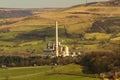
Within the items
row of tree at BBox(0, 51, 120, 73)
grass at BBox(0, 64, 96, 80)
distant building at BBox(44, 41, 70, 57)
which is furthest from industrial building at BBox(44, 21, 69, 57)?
grass at BBox(0, 64, 96, 80)

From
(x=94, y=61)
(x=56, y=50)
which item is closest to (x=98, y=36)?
(x=56, y=50)

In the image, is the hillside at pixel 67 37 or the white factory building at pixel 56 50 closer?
the white factory building at pixel 56 50

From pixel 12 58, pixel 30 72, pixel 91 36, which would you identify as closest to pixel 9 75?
pixel 30 72

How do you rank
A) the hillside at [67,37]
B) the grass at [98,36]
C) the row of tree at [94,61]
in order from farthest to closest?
the grass at [98,36] < the hillside at [67,37] < the row of tree at [94,61]

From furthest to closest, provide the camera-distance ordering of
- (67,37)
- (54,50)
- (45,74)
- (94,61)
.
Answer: (67,37) → (54,50) → (94,61) → (45,74)

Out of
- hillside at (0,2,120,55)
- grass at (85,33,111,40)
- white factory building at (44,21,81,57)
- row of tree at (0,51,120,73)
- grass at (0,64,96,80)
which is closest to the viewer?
grass at (0,64,96,80)

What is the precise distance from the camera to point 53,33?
16712cm

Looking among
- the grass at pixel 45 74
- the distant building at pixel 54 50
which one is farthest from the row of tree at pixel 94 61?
the distant building at pixel 54 50

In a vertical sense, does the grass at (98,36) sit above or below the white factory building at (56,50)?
above

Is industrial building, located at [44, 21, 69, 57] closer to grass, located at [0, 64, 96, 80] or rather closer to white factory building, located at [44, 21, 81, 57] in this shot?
white factory building, located at [44, 21, 81, 57]

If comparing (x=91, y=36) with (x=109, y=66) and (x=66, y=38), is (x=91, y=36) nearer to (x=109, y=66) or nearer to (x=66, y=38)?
(x=66, y=38)

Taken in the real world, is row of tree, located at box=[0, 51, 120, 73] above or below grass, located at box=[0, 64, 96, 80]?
above

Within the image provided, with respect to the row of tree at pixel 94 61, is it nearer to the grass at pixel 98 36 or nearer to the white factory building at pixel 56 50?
the white factory building at pixel 56 50

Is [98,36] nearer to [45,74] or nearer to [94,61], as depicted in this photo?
[94,61]
